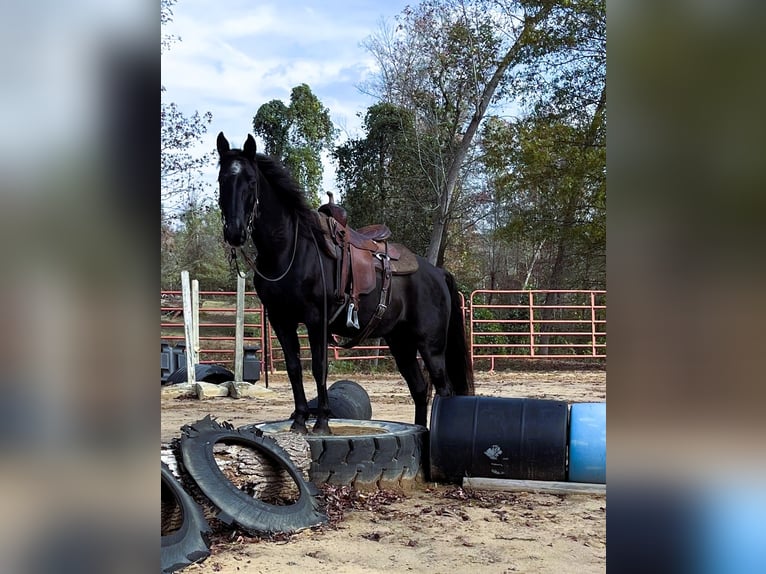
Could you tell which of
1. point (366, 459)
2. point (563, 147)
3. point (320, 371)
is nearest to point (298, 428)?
point (320, 371)

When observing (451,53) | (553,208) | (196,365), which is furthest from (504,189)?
(196,365)

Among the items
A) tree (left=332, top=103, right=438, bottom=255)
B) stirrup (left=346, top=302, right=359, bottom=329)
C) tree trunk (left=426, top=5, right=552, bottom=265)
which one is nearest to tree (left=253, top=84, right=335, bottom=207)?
tree (left=332, top=103, right=438, bottom=255)

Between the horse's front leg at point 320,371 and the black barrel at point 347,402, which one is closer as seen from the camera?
the horse's front leg at point 320,371

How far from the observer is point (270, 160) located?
4191mm

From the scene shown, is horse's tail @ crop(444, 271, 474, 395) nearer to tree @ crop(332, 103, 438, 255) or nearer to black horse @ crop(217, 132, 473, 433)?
black horse @ crop(217, 132, 473, 433)

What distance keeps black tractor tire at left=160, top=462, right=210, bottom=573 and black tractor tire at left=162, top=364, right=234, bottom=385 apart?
6.39m

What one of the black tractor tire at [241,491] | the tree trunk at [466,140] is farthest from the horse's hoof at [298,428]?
the tree trunk at [466,140]

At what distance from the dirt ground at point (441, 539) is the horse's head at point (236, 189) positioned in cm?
161

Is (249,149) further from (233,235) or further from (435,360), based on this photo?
(435,360)

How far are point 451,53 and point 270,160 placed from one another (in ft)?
39.8

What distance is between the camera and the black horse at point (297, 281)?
12.6ft

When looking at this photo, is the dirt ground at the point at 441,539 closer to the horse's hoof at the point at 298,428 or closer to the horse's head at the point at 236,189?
the horse's hoof at the point at 298,428

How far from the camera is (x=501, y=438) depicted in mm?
4180
